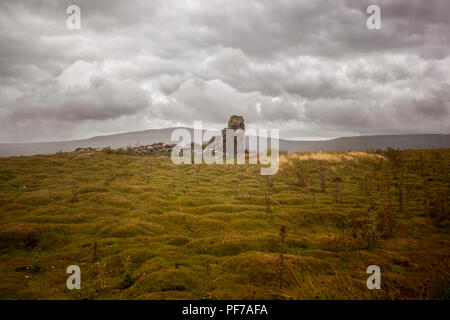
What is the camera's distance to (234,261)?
816cm

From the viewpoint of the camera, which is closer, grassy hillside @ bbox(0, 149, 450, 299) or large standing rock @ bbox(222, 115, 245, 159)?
grassy hillside @ bbox(0, 149, 450, 299)

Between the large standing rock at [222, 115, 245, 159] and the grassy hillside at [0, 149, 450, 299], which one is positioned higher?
the large standing rock at [222, 115, 245, 159]

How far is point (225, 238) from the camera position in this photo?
10.3 meters

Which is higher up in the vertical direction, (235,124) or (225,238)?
(235,124)

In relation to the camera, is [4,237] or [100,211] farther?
[100,211]

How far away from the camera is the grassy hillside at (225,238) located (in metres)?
6.50

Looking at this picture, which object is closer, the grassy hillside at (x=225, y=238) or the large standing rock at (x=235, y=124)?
the grassy hillside at (x=225, y=238)

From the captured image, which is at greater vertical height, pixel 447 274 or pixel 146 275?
pixel 447 274

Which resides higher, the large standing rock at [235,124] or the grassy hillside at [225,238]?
the large standing rock at [235,124]

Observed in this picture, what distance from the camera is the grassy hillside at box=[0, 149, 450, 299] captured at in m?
6.50
